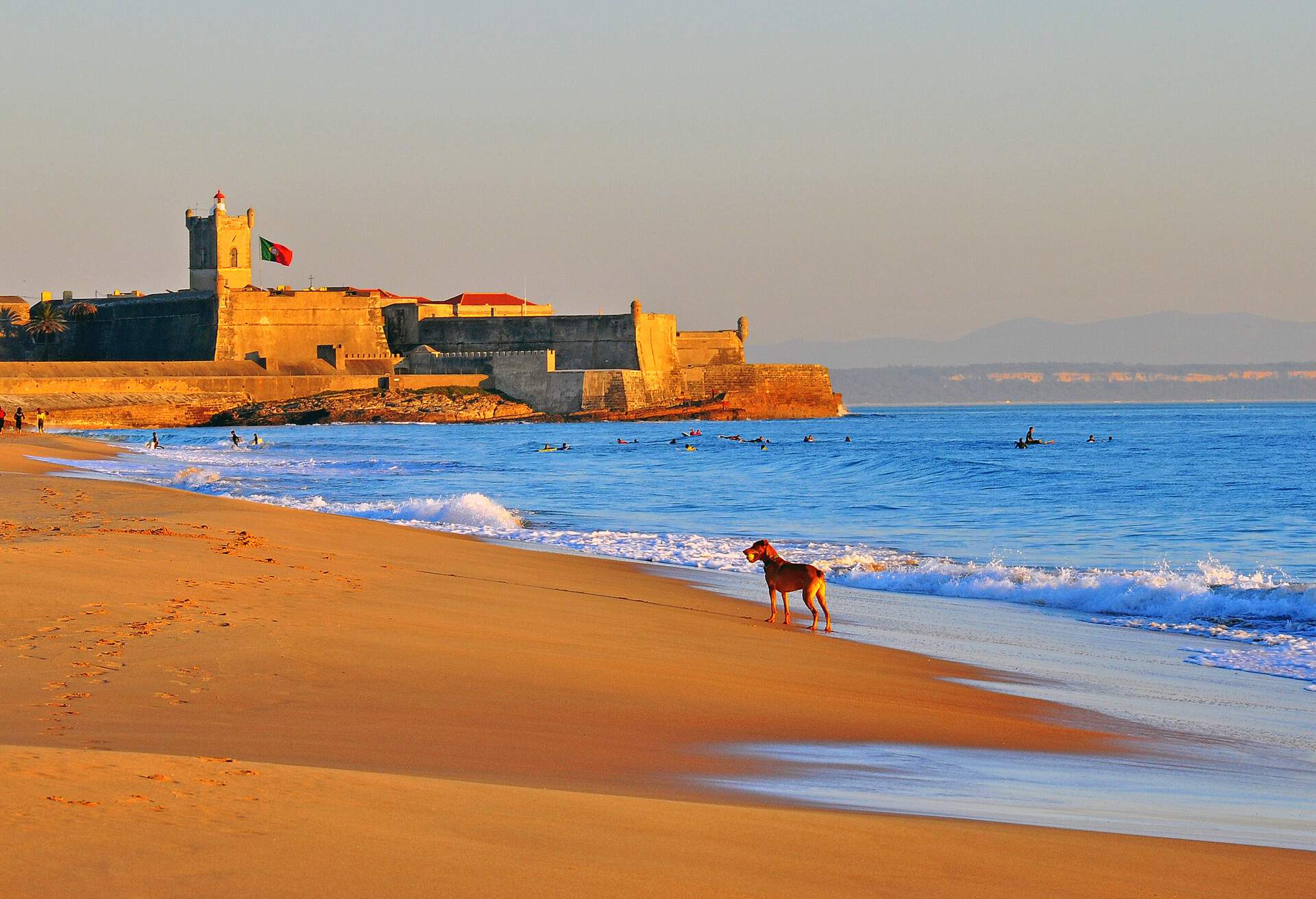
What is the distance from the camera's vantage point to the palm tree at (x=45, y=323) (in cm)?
7994

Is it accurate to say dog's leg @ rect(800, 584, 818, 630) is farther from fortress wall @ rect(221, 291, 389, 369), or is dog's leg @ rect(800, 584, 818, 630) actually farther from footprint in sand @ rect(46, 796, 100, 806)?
fortress wall @ rect(221, 291, 389, 369)

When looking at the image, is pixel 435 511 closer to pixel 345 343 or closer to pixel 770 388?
pixel 345 343

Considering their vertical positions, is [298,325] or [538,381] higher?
[298,325]

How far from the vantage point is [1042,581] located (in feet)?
38.7

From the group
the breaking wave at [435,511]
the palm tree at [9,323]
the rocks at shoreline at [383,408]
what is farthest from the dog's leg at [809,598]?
the palm tree at [9,323]

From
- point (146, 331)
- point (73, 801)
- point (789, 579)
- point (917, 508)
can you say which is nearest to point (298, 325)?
point (146, 331)

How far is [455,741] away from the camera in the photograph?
482cm

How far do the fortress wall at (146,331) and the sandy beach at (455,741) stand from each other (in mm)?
71785

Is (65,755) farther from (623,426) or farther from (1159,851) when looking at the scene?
(623,426)

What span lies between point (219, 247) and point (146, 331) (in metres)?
7.28

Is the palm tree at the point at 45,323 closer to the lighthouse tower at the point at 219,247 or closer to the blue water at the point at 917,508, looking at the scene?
the lighthouse tower at the point at 219,247

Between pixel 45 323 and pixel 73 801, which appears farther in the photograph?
pixel 45 323

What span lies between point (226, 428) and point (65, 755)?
6708 cm

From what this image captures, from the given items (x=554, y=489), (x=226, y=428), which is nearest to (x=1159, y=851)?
(x=554, y=489)
